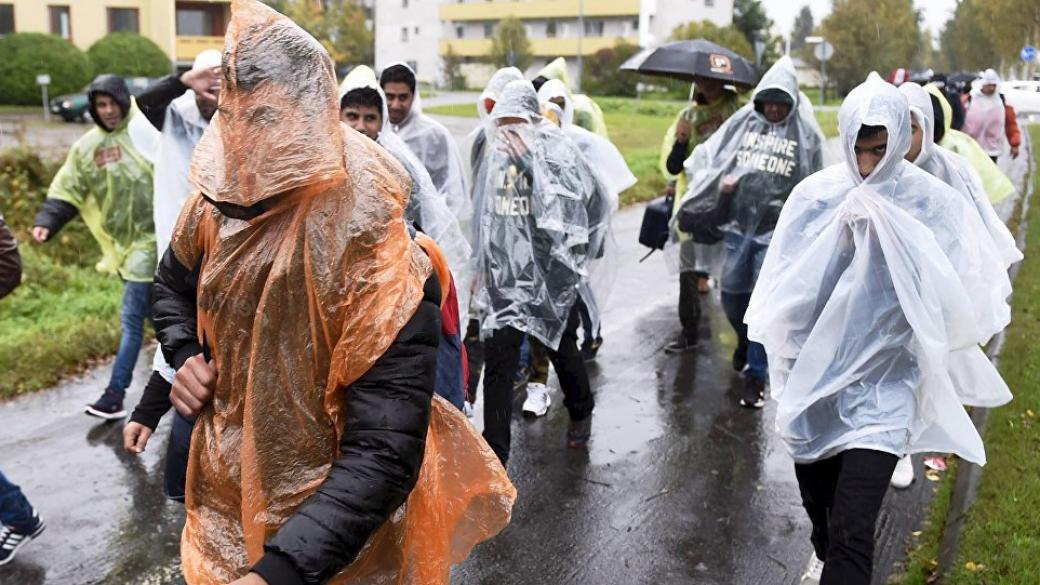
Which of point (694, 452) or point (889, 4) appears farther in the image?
point (889, 4)

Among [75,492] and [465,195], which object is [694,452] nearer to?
[465,195]

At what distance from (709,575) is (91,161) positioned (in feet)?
12.6

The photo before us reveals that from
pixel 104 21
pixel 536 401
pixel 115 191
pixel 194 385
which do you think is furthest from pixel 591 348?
pixel 104 21

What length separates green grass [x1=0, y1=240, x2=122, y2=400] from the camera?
21.1 feet

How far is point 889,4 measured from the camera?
36250 millimetres

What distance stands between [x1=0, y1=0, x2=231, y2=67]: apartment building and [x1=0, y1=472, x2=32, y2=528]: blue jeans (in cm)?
4024

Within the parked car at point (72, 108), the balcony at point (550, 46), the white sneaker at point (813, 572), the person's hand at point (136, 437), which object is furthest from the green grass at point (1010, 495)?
the balcony at point (550, 46)

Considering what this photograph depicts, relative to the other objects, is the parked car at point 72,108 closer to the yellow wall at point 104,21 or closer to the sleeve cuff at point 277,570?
the yellow wall at point 104,21

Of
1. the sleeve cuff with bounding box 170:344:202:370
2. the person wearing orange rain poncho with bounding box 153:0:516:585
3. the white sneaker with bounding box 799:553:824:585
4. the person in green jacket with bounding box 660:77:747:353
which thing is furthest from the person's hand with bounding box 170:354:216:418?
the person in green jacket with bounding box 660:77:747:353

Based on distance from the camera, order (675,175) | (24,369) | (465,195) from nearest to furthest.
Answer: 1. (465,195)
2. (24,369)
3. (675,175)

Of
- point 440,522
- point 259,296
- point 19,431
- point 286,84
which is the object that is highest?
point 286,84

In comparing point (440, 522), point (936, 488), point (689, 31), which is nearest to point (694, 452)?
point (936, 488)

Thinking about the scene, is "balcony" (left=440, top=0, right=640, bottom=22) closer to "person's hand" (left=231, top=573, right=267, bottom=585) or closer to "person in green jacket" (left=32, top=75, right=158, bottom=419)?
"person in green jacket" (left=32, top=75, right=158, bottom=419)

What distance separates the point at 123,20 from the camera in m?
43.8
